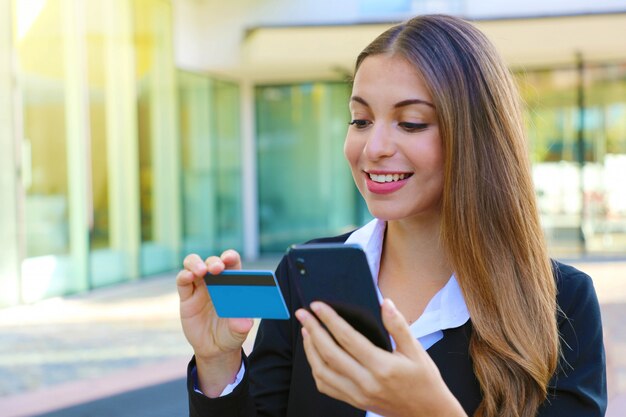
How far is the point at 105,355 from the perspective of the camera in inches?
278

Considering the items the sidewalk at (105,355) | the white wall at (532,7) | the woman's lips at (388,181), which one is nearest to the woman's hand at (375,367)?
the woman's lips at (388,181)

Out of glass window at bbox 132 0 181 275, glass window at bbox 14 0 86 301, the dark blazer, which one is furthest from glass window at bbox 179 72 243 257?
the dark blazer

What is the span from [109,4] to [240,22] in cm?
292

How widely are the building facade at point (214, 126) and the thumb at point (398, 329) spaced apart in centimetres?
882

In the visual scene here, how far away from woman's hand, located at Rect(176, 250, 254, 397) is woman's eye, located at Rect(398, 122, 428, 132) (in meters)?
0.45

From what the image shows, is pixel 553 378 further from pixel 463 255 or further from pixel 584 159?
pixel 584 159

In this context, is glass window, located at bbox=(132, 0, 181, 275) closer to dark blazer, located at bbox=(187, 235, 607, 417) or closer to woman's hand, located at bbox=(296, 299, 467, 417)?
dark blazer, located at bbox=(187, 235, 607, 417)

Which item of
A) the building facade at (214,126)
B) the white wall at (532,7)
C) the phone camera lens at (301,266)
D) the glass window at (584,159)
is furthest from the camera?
the glass window at (584,159)

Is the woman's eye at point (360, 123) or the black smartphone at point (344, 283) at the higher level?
the woman's eye at point (360, 123)

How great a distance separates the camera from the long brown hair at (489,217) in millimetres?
1636

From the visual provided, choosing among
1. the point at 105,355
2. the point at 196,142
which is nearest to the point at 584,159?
the point at 196,142

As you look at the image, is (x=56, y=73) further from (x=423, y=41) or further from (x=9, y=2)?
(x=423, y=41)

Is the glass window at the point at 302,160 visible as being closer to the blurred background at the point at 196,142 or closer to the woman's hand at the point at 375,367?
the blurred background at the point at 196,142

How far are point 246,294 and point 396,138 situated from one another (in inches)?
18.5
